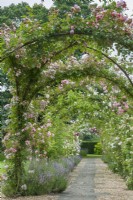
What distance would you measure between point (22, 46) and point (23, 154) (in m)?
2.66

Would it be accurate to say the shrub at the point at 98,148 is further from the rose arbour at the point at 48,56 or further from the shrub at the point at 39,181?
the rose arbour at the point at 48,56

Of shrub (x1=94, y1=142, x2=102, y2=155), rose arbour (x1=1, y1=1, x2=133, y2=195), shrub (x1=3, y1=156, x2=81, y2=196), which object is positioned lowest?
shrub (x1=3, y1=156, x2=81, y2=196)

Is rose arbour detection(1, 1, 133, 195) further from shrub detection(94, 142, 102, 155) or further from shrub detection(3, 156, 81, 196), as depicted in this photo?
shrub detection(94, 142, 102, 155)

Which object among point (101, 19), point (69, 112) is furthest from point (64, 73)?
point (69, 112)

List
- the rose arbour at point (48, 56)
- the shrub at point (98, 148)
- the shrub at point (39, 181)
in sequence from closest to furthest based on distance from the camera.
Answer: the rose arbour at point (48, 56)
the shrub at point (39, 181)
the shrub at point (98, 148)

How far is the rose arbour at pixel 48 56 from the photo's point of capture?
20.6 feet

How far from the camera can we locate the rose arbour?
20.6 ft

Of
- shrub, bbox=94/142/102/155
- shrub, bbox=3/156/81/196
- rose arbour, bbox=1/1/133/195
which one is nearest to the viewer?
rose arbour, bbox=1/1/133/195

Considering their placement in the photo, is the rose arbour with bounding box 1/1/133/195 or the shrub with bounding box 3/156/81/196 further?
the shrub with bounding box 3/156/81/196

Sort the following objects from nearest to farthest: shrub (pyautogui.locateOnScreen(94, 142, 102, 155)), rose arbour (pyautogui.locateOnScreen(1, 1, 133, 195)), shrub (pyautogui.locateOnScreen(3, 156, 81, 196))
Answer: rose arbour (pyautogui.locateOnScreen(1, 1, 133, 195))
shrub (pyautogui.locateOnScreen(3, 156, 81, 196))
shrub (pyautogui.locateOnScreen(94, 142, 102, 155))

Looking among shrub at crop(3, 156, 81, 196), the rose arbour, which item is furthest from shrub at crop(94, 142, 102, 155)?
the rose arbour

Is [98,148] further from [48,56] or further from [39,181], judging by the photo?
[48,56]

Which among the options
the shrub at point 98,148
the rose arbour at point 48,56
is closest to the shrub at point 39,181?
the rose arbour at point 48,56

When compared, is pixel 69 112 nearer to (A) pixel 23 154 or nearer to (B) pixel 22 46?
(A) pixel 23 154
